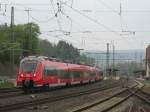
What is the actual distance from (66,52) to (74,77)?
64.4 m

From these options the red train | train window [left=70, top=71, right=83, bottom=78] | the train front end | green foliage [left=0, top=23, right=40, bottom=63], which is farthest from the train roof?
green foliage [left=0, top=23, right=40, bottom=63]

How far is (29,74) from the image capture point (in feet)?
120

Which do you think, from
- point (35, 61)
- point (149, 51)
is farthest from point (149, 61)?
point (35, 61)

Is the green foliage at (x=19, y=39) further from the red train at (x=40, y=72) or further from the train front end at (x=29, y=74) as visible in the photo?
the train front end at (x=29, y=74)

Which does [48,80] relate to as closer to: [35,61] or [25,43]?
[35,61]

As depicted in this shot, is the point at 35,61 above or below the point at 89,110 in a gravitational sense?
above

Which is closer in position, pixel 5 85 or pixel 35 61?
pixel 35 61

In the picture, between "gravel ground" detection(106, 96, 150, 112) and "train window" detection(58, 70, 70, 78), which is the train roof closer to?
"train window" detection(58, 70, 70, 78)

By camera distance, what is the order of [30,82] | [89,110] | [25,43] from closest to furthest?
[89,110]
[30,82]
[25,43]

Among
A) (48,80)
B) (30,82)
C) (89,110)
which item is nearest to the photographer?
(89,110)

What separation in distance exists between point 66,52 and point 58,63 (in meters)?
73.4

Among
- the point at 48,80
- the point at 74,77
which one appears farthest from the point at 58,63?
the point at 74,77

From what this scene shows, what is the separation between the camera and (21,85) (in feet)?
119

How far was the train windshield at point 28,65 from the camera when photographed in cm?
3678
